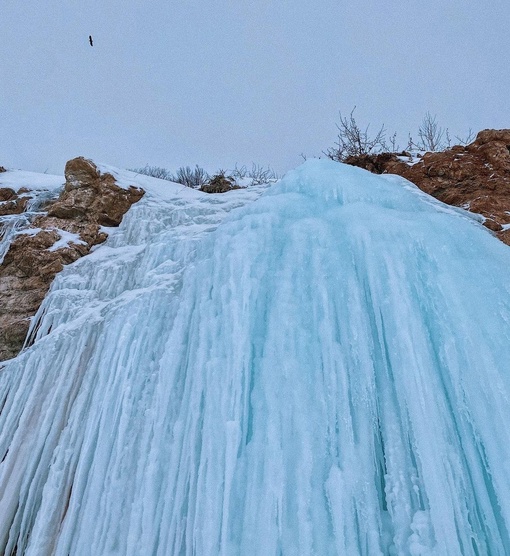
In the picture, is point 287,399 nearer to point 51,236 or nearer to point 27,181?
point 51,236

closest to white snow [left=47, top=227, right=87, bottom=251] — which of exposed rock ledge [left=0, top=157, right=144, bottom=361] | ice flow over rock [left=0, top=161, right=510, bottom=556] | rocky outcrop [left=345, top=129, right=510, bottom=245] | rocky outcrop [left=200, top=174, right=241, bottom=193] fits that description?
exposed rock ledge [left=0, top=157, right=144, bottom=361]

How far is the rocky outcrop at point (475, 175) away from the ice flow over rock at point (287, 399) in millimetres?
1477

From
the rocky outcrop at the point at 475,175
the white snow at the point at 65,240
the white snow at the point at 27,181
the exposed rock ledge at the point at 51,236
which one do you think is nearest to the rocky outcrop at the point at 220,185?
the exposed rock ledge at the point at 51,236

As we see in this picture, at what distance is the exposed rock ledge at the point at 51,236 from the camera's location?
511cm

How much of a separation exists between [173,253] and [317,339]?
2.34m

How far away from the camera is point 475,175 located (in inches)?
215

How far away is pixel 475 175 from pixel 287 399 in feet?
14.6

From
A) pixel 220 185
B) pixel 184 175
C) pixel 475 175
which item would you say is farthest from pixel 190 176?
pixel 475 175

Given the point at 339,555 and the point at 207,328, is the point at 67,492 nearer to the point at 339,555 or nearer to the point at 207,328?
the point at 207,328

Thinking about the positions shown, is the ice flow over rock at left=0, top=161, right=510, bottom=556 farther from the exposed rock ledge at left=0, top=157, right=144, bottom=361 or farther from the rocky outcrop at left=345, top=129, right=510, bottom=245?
the rocky outcrop at left=345, top=129, right=510, bottom=245

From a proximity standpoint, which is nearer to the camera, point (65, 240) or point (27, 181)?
point (65, 240)

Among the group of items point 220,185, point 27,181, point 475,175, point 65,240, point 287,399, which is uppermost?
point 475,175

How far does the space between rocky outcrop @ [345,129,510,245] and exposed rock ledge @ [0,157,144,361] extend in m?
4.34

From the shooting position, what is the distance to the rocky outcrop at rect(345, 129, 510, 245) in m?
4.93
